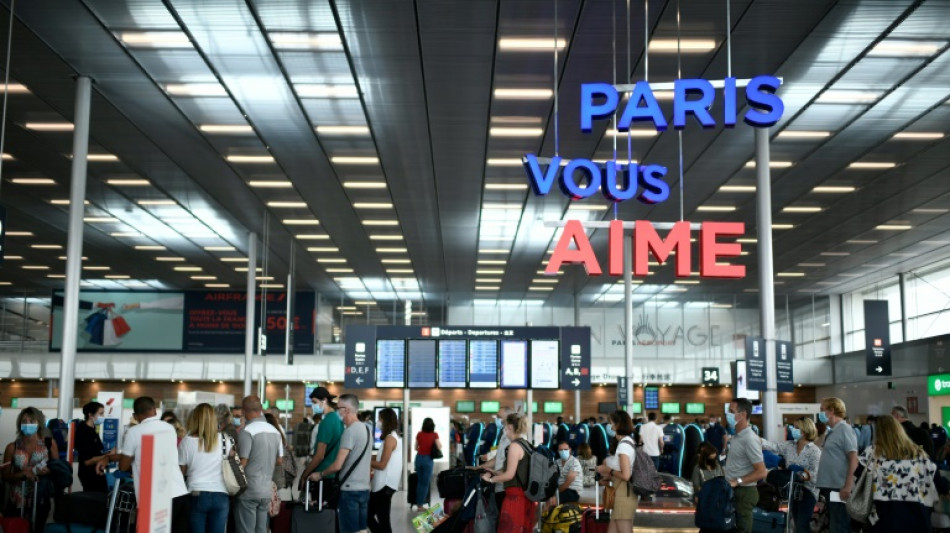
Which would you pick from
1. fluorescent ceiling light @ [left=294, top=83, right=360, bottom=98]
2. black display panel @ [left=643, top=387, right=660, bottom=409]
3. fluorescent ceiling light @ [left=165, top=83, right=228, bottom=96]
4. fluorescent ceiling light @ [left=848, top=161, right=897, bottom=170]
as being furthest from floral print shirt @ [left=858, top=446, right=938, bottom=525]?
black display panel @ [left=643, top=387, right=660, bottom=409]

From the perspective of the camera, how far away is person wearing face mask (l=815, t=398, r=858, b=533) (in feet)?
30.2

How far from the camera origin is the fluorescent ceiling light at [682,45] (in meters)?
13.7

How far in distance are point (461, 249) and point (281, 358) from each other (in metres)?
12.2

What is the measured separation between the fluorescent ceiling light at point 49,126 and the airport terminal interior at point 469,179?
0.09m

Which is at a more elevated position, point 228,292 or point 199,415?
point 228,292

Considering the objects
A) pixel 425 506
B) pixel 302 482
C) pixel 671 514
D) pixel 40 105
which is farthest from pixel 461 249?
pixel 302 482

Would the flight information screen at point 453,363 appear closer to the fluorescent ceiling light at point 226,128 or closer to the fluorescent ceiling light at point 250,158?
the fluorescent ceiling light at point 250,158

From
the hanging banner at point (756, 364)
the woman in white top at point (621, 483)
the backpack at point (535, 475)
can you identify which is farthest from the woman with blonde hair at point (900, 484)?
the hanging banner at point (756, 364)

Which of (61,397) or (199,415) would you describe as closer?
(199,415)

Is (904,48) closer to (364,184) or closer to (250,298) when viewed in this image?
(364,184)

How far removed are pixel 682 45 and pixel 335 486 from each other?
24.3 feet

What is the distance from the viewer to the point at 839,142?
60.8ft

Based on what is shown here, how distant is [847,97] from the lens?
16031 millimetres

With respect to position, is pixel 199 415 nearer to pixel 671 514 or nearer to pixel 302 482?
pixel 302 482
